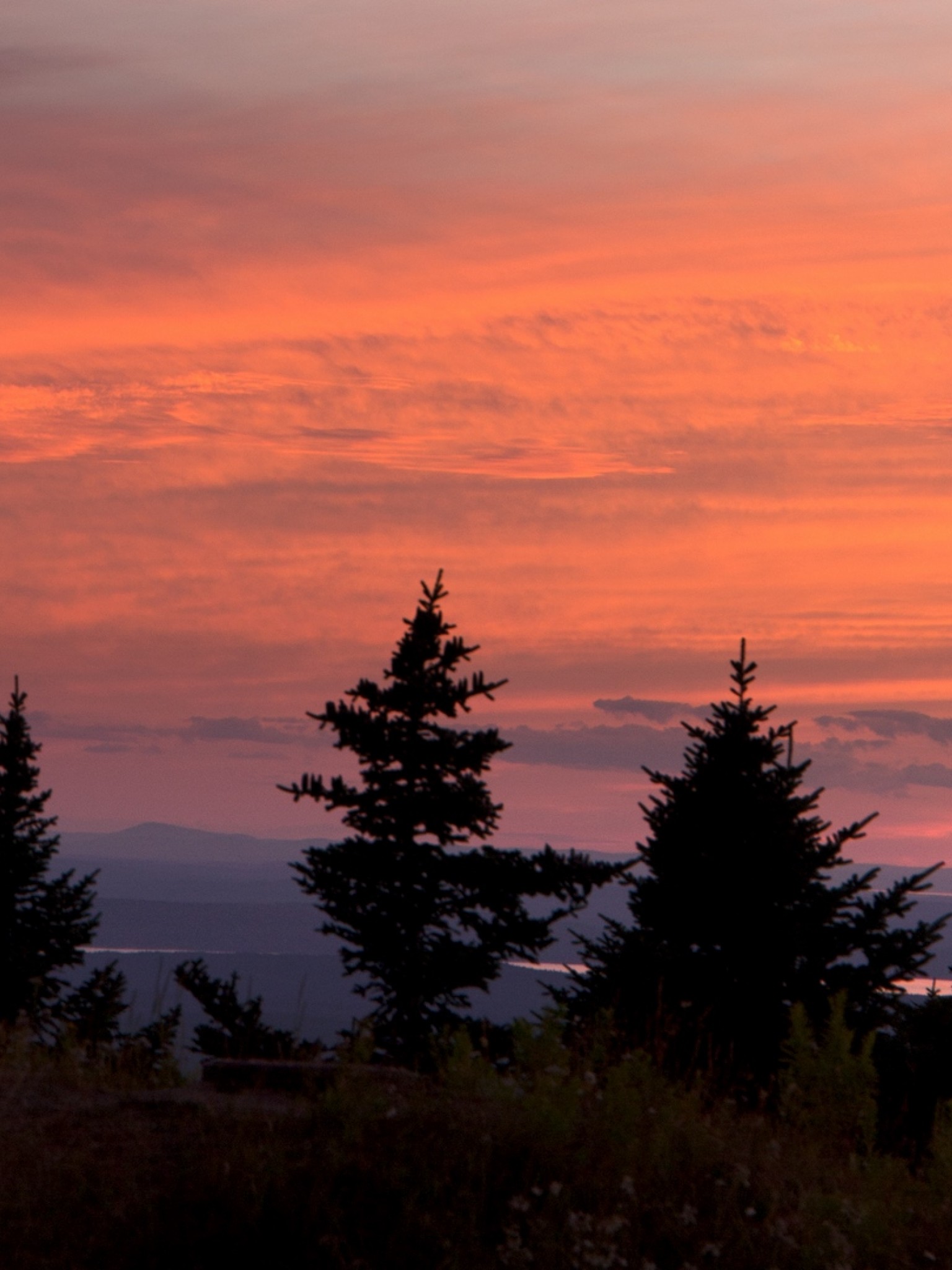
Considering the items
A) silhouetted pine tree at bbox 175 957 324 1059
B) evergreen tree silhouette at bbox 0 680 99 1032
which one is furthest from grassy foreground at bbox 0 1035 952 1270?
evergreen tree silhouette at bbox 0 680 99 1032

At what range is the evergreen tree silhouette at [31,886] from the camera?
34.9 meters

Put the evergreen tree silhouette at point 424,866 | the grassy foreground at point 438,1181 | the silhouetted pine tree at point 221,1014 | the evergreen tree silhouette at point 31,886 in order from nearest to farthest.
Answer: the grassy foreground at point 438,1181 → the silhouetted pine tree at point 221,1014 → the evergreen tree silhouette at point 424,866 → the evergreen tree silhouette at point 31,886

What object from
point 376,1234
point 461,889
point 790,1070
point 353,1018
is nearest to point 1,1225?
point 376,1234

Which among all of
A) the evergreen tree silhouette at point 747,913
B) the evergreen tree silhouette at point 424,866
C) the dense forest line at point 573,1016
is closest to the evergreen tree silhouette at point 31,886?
the dense forest line at point 573,1016

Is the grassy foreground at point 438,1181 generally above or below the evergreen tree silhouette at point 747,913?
below

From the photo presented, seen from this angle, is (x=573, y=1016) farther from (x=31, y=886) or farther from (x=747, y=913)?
(x=31, y=886)

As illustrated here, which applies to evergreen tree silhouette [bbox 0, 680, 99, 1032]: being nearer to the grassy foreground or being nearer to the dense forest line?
the dense forest line

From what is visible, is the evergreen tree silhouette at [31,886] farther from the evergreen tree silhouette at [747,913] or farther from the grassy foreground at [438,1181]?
the grassy foreground at [438,1181]

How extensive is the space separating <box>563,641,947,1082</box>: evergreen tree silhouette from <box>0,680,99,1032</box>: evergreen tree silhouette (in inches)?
683

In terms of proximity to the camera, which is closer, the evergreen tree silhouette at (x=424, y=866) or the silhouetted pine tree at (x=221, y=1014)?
the silhouetted pine tree at (x=221, y=1014)

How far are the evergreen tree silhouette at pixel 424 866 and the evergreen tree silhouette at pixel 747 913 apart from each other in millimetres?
5200

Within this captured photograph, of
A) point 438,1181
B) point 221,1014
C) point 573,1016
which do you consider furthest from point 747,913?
point 438,1181

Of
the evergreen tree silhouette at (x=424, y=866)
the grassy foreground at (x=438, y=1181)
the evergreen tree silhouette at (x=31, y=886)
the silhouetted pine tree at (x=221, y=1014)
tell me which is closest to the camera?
the grassy foreground at (x=438, y=1181)

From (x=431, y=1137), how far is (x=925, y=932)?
566 inches
